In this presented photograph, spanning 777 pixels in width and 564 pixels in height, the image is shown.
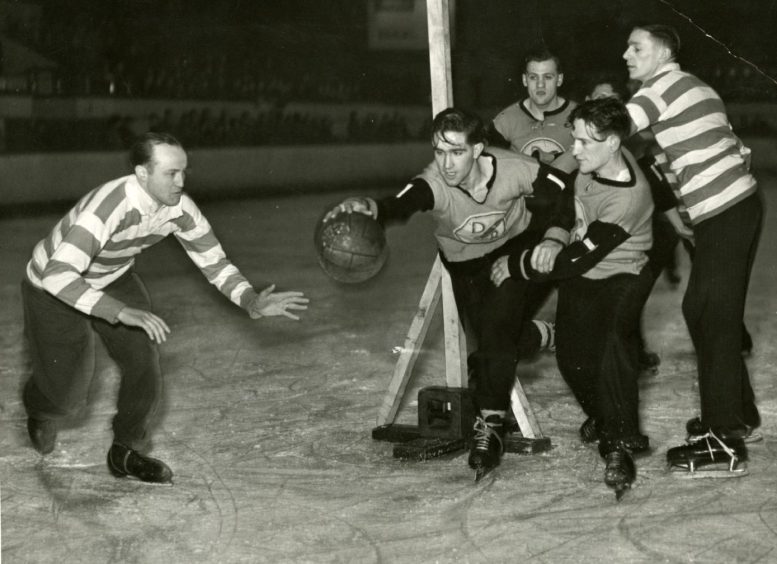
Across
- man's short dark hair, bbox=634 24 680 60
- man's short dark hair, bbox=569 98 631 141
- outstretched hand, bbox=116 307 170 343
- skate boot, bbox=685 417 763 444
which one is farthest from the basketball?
skate boot, bbox=685 417 763 444

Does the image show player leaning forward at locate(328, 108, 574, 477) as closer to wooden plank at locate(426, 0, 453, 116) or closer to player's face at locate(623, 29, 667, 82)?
wooden plank at locate(426, 0, 453, 116)

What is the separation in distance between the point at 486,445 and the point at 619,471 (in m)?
0.57

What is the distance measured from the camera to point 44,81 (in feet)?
49.6

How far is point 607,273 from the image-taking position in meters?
4.96

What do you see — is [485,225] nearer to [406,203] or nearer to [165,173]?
[406,203]

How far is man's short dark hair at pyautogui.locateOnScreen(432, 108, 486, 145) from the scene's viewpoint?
193 inches

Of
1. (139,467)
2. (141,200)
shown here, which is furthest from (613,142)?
(139,467)

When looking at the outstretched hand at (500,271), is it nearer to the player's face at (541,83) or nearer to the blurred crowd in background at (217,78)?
the player's face at (541,83)

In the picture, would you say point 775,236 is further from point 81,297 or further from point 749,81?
point 81,297

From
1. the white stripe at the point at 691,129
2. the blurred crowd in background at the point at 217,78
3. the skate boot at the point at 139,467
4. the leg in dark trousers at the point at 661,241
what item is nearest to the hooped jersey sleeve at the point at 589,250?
the white stripe at the point at 691,129

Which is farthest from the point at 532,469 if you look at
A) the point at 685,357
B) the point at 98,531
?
the point at 685,357

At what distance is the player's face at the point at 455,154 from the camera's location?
16.1 feet

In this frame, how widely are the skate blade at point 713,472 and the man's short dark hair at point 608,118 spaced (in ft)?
4.41

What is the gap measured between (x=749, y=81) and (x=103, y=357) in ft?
43.4
